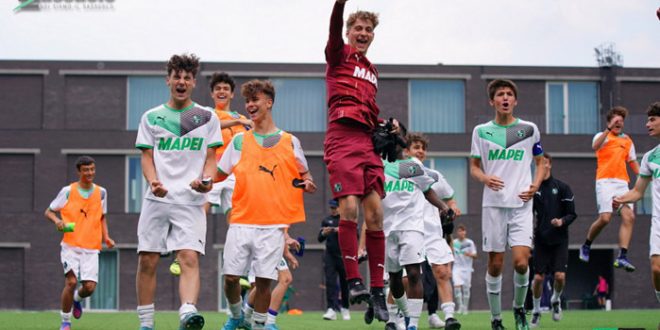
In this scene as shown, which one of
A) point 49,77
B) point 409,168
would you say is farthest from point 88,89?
point 409,168

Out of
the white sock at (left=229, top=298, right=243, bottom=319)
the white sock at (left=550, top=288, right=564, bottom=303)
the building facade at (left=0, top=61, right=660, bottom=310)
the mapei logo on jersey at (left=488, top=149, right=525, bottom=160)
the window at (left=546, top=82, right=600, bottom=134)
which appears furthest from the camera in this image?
the window at (left=546, top=82, right=600, bottom=134)

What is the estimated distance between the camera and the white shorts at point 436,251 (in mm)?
15742

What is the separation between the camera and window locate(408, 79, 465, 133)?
1943 inches

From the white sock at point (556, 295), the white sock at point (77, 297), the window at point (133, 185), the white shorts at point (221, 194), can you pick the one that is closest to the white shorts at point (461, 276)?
the white sock at point (556, 295)

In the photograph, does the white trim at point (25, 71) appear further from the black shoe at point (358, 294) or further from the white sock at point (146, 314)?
the black shoe at point (358, 294)

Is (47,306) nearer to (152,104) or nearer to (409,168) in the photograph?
(152,104)

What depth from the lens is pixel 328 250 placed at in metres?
23.6

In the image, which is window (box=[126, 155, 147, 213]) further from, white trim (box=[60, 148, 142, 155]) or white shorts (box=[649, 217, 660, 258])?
white shorts (box=[649, 217, 660, 258])

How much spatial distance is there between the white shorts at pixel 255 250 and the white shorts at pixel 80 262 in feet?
22.2

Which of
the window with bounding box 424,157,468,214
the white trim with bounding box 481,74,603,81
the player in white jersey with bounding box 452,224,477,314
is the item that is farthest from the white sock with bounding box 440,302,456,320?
the white trim with bounding box 481,74,603,81

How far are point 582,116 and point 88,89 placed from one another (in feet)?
81.9

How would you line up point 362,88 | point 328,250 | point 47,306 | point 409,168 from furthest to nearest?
point 47,306
point 328,250
point 409,168
point 362,88

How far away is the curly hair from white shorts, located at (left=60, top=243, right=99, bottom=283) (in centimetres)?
771

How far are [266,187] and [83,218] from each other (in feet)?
23.8
